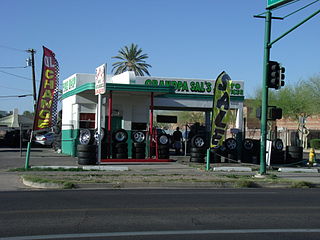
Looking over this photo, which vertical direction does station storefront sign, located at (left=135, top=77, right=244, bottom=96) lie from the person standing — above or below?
above

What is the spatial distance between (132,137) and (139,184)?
32.0 ft

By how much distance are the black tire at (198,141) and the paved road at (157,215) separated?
11.1 metres

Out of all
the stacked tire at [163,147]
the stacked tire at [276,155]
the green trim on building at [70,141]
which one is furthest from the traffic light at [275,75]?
the green trim on building at [70,141]

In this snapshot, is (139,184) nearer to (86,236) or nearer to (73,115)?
(86,236)

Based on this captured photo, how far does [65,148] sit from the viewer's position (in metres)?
30.0

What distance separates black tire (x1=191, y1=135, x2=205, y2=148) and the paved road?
11.1 metres

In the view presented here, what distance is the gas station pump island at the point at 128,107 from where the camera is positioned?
79.4 ft

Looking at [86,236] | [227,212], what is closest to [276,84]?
[227,212]

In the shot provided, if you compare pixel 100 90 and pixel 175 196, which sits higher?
pixel 100 90

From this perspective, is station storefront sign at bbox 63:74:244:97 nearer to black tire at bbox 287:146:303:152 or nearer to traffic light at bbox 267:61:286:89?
black tire at bbox 287:146:303:152

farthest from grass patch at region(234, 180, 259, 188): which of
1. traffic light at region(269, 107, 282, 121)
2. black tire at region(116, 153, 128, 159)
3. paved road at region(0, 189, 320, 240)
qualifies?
black tire at region(116, 153, 128, 159)

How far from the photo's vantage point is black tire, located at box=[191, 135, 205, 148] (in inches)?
973

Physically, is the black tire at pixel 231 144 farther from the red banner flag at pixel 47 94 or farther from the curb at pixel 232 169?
the red banner flag at pixel 47 94

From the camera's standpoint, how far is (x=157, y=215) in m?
9.62
